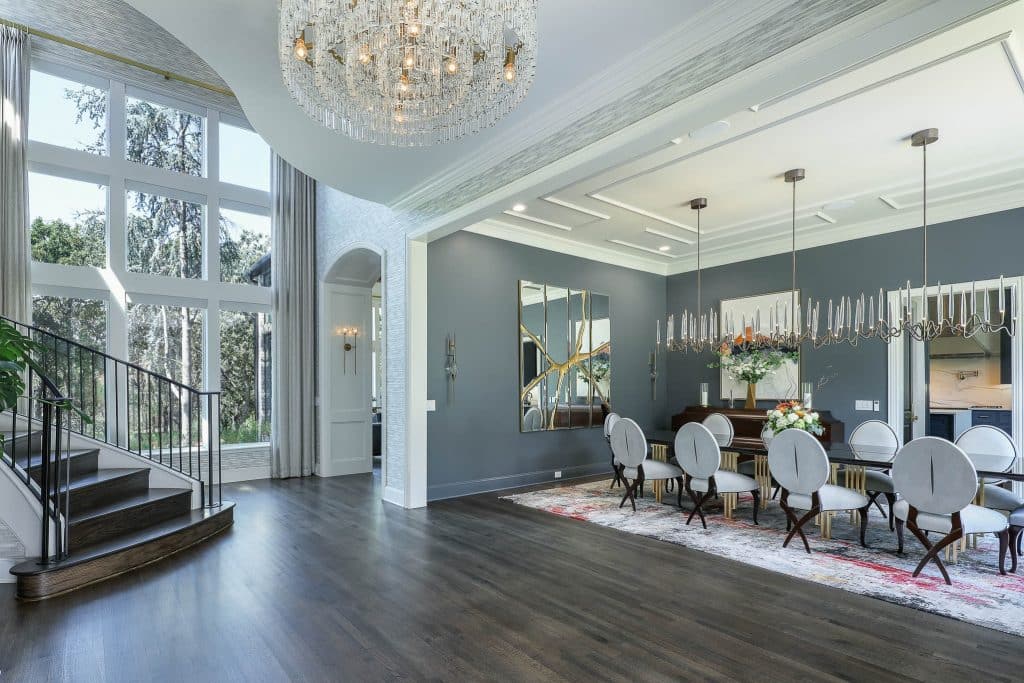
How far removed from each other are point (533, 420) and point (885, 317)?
14.0ft

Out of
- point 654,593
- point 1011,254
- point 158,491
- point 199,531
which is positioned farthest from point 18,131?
point 1011,254

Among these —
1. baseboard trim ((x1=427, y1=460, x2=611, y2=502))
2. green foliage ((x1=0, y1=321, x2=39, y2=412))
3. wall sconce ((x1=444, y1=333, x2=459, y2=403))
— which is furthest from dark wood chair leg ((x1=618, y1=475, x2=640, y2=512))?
green foliage ((x1=0, y1=321, x2=39, y2=412))

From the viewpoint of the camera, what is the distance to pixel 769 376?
24.4ft

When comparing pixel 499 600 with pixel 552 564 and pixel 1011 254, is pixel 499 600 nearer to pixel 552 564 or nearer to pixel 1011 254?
pixel 552 564

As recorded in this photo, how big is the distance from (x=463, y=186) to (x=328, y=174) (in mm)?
1247

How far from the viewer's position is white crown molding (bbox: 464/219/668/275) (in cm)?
668

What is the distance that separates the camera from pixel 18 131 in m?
5.74

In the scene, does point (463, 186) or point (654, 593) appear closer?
point (654, 593)

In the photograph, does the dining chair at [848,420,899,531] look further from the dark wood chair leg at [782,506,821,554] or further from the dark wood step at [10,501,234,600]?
the dark wood step at [10,501,234,600]

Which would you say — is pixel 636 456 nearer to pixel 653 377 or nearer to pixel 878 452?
pixel 878 452

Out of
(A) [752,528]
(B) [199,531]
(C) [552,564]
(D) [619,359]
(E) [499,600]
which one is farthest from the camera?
(D) [619,359]

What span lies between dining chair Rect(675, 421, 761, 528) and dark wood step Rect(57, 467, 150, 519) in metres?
4.75

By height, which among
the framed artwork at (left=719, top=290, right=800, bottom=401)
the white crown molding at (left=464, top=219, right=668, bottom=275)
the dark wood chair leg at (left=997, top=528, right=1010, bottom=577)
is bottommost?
the dark wood chair leg at (left=997, top=528, right=1010, bottom=577)

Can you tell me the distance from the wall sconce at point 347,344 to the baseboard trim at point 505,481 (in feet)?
8.80
